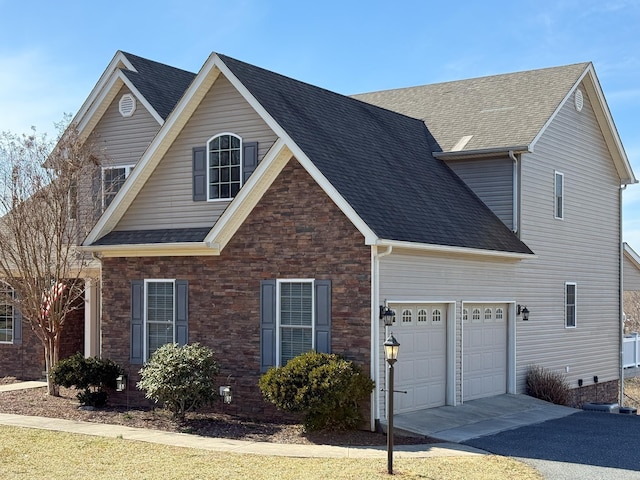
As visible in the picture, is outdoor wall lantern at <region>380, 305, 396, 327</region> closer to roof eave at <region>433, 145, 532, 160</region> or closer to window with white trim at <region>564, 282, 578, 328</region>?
roof eave at <region>433, 145, 532, 160</region>

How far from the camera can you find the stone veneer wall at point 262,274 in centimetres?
1599

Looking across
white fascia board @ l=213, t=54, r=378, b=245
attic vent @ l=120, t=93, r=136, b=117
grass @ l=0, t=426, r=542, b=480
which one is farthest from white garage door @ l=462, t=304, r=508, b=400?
attic vent @ l=120, t=93, r=136, b=117

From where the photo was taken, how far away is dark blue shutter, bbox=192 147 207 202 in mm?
18688

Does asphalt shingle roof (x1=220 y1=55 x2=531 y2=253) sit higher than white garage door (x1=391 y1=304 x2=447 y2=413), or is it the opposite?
asphalt shingle roof (x1=220 y1=55 x2=531 y2=253)

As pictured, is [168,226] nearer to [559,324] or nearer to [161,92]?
[161,92]

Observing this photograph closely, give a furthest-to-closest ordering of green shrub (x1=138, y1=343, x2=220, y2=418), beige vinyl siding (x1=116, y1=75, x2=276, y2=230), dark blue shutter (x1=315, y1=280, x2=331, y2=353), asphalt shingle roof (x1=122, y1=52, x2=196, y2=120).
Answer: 1. asphalt shingle roof (x1=122, y1=52, x2=196, y2=120)
2. beige vinyl siding (x1=116, y1=75, x2=276, y2=230)
3. green shrub (x1=138, y1=343, x2=220, y2=418)
4. dark blue shutter (x1=315, y1=280, x2=331, y2=353)

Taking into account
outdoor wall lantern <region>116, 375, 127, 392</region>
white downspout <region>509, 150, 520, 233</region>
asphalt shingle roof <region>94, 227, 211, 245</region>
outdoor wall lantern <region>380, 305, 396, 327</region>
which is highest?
white downspout <region>509, 150, 520, 233</region>

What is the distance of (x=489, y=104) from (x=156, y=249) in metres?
10.7

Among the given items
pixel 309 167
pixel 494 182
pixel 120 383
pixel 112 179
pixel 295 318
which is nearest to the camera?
pixel 309 167

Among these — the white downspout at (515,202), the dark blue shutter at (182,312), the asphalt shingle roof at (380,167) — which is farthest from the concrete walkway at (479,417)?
the dark blue shutter at (182,312)

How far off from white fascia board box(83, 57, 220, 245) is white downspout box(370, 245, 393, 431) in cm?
527

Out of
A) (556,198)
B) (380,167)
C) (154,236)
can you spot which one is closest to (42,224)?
(154,236)

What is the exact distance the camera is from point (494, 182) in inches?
846

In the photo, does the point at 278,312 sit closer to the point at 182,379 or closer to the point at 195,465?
the point at 182,379
